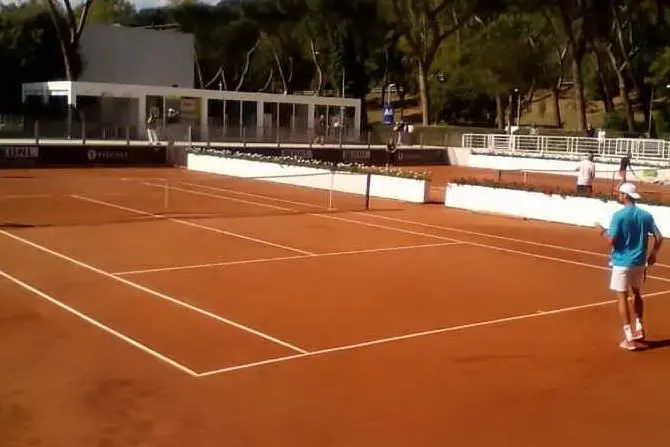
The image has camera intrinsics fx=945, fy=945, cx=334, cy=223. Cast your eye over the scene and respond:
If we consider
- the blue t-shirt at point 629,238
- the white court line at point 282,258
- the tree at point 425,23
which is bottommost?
the white court line at point 282,258

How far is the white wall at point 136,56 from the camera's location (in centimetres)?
6316

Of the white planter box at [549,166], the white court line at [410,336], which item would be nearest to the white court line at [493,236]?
the white court line at [410,336]

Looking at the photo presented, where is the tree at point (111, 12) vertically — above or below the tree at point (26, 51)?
above

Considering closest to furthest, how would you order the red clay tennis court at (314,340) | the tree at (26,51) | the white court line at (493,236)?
the red clay tennis court at (314,340) → the white court line at (493,236) → the tree at (26,51)

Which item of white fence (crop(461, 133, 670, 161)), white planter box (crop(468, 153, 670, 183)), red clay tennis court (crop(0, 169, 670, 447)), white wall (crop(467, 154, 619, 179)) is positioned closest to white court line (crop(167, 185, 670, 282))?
red clay tennis court (crop(0, 169, 670, 447))

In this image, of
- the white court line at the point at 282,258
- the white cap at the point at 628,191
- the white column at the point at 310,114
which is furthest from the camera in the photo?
the white column at the point at 310,114

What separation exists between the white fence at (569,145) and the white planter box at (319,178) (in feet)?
59.5

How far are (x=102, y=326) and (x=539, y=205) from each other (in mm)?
15835

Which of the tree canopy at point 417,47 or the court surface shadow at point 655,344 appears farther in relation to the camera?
the tree canopy at point 417,47

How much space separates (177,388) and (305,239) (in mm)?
10734

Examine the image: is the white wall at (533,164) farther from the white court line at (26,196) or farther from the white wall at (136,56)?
the white wall at (136,56)

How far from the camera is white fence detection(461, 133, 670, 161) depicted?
151 feet

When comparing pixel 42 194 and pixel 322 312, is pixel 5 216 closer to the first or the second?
pixel 42 194

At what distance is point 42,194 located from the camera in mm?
27406
